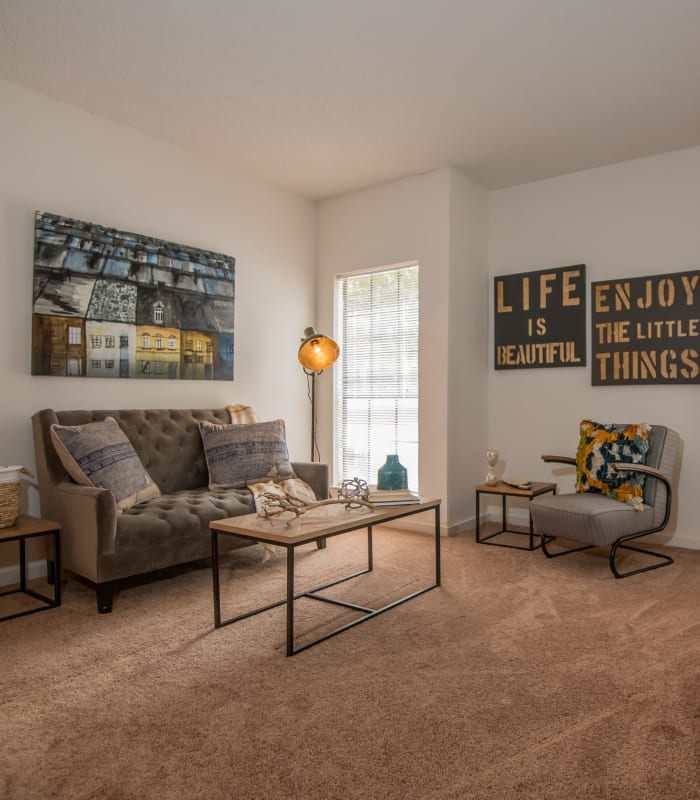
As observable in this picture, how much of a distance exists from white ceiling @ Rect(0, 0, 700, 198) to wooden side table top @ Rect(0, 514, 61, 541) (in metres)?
2.45

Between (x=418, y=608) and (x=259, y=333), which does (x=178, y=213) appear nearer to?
(x=259, y=333)

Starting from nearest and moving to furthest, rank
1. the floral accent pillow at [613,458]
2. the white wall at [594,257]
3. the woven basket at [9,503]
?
the woven basket at [9,503], the floral accent pillow at [613,458], the white wall at [594,257]

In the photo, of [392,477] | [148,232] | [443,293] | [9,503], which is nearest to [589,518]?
[392,477]

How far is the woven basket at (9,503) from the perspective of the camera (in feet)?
10.00

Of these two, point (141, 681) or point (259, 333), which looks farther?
point (259, 333)

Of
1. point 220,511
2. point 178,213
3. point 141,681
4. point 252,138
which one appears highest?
point 252,138

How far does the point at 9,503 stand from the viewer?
307 centimetres

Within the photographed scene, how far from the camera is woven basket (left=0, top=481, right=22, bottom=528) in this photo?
3.05 meters

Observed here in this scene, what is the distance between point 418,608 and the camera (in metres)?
3.06

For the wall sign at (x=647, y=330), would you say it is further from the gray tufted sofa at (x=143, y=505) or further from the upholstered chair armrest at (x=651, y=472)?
the gray tufted sofa at (x=143, y=505)

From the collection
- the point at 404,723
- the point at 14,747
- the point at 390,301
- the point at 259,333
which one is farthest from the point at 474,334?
the point at 14,747

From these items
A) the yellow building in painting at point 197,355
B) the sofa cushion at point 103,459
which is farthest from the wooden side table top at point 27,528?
the yellow building in painting at point 197,355

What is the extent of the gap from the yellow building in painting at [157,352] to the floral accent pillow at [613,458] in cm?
289

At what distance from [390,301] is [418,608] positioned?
2.86 metres
